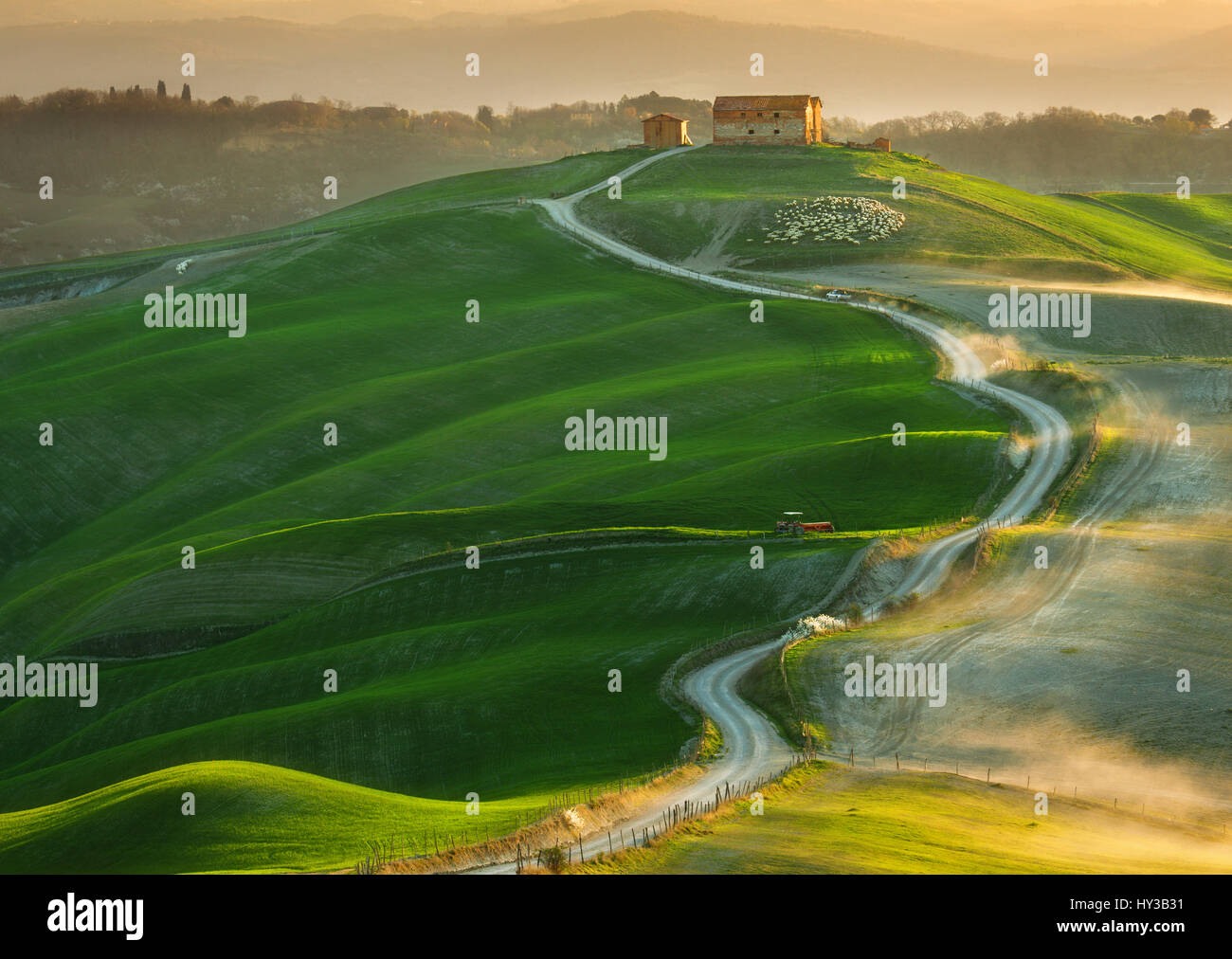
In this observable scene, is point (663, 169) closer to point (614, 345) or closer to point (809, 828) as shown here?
point (614, 345)

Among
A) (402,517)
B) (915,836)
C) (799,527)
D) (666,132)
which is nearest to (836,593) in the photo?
(799,527)

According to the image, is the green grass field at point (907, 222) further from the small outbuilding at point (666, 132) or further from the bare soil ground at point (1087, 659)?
the bare soil ground at point (1087, 659)

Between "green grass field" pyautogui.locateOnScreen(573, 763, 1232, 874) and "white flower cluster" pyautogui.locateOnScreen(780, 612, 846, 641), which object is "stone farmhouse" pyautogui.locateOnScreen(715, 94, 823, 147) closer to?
"white flower cluster" pyautogui.locateOnScreen(780, 612, 846, 641)

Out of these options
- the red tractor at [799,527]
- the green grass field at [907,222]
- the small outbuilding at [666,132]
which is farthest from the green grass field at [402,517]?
the small outbuilding at [666,132]

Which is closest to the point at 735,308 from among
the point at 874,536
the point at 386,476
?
the point at 386,476

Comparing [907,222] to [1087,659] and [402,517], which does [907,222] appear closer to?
[402,517]
